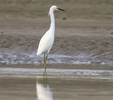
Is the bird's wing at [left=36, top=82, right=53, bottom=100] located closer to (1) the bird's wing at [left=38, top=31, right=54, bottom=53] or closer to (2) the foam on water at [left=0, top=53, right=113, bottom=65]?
(1) the bird's wing at [left=38, top=31, right=54, bottom=53]

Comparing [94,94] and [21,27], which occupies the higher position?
[94,94]

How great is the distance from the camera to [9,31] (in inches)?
680

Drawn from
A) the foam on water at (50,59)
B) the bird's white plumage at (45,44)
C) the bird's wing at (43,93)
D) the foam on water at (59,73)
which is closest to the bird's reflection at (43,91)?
the bird's wing at (43,93)

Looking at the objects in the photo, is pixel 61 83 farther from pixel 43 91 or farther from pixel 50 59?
pixel 50 59

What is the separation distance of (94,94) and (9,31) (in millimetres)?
10243

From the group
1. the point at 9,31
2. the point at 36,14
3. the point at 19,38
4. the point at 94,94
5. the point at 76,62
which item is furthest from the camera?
the point at 36,14

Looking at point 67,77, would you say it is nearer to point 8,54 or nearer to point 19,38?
point 8,54

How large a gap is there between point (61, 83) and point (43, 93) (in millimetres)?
1382

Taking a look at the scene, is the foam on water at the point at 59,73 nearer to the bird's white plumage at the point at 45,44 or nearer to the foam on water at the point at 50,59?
the bird's white plumage at the point at 45,44

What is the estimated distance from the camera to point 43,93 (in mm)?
7457

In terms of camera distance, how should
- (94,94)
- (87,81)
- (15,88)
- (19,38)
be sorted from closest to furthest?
1. (94,94)
2. (15,88)
3. (87,81)
4. (19,38)

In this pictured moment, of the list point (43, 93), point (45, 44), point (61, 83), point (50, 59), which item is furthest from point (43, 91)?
point (50, 59)

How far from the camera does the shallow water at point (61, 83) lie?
286 inches

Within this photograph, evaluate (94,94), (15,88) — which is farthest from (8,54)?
(94,94)
